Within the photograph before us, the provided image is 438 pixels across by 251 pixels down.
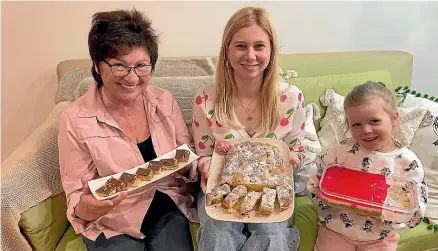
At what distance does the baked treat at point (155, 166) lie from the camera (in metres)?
1.60

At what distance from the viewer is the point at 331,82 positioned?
7.36ft

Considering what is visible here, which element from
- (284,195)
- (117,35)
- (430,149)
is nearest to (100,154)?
(117,35)

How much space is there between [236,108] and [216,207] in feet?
1.47

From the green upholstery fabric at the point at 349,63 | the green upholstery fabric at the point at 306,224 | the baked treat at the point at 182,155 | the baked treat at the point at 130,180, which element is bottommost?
the green upholstery fabric at the point at 306,224

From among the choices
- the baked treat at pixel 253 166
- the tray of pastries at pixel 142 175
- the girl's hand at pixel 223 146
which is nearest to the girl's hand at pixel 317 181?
the baked treat at pixel 253 166

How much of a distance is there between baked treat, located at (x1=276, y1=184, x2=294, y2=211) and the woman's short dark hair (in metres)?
0.65

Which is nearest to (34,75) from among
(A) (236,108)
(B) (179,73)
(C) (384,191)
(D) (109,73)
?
(B) (179,73)

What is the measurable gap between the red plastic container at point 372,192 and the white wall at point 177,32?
45.1 inches

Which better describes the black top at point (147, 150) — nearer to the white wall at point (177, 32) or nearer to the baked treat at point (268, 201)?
the baked treat at point (268, 201)

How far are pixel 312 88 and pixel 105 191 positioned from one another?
1.13 m

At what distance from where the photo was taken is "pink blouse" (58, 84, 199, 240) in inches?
64.0

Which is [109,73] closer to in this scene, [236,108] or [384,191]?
[236,108]

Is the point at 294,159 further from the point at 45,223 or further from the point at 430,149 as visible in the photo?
the point at 45,223

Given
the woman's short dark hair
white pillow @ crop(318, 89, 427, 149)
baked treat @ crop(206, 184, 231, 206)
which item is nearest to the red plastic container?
baked treat @ crop(206, 184, 231, 206)
